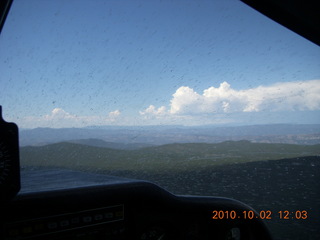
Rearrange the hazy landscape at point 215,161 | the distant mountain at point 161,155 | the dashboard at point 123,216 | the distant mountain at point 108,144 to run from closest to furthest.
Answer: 1. the dashboard at point 123,216
2. the hazy landscape at point 215,161
3. the distant mountain at point 161,155
4. the distant mountain at point 108,144

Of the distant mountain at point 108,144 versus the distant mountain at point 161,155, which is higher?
the distant mountain at point 108,144

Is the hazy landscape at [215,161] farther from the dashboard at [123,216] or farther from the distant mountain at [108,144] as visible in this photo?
the dashboard at [123,216]

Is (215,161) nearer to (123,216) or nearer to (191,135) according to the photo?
(191,135)

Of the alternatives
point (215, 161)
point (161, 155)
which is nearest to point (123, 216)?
point (161, 155)

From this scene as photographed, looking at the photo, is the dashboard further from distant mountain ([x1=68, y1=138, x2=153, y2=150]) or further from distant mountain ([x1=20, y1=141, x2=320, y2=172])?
distant mountain ([x1=68, y1=138, x2=153, y2=150])

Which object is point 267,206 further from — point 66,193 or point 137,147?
point 66,193

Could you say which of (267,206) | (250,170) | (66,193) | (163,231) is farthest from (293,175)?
(66,193)

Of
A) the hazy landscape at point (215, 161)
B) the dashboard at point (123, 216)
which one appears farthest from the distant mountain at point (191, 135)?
the dashboard at point (123, 216)
